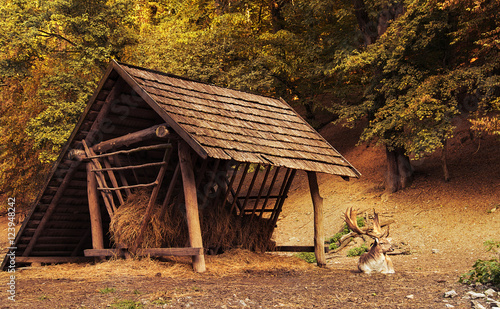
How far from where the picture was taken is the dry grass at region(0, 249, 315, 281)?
25.6 ft

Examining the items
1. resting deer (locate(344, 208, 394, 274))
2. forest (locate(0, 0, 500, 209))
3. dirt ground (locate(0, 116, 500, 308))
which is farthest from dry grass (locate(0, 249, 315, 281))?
forest (locate(0, 0, 500, 209))

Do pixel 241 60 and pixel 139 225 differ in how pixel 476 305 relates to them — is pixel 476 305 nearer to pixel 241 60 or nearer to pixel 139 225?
pixel 139 225

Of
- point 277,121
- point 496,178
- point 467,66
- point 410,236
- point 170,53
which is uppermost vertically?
point 170,53

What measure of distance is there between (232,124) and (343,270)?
11.5 feet

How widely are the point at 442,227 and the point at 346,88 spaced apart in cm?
859

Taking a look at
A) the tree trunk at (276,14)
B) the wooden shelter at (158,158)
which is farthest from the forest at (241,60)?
the wooden shelter at (158,158)

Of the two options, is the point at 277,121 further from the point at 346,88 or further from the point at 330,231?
the point at 346,88

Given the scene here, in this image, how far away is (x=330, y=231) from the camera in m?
16.4

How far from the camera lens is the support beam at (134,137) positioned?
7.68 metres

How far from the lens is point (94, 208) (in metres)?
9.41

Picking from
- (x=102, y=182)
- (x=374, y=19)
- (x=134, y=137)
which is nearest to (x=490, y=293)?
(x=134, y=137)

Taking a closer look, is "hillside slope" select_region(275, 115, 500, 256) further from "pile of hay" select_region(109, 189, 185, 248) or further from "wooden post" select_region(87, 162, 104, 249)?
"wooden post" select_region(87, 162, 104, 249)

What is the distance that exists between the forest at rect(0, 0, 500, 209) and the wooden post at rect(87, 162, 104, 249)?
9.31 m

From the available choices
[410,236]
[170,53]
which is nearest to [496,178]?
[410,236]
